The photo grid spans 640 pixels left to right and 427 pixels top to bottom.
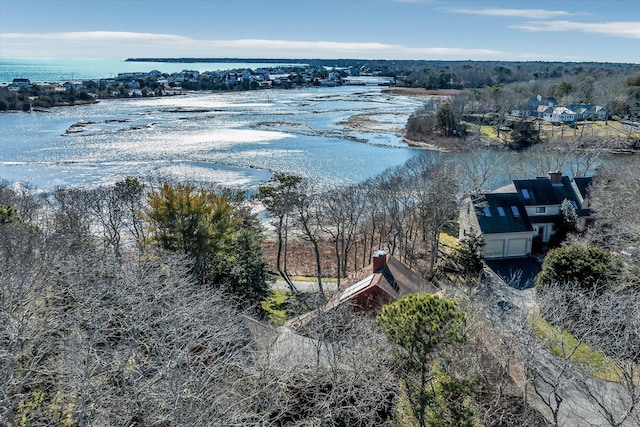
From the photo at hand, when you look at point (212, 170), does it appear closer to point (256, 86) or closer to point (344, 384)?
point (344, 384)

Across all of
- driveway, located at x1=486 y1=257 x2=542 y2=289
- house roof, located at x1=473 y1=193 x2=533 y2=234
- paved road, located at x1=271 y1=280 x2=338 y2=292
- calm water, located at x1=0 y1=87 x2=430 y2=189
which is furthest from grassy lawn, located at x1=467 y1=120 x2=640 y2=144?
paved road, located at x1=271 y1=280 x2=338 y2=292

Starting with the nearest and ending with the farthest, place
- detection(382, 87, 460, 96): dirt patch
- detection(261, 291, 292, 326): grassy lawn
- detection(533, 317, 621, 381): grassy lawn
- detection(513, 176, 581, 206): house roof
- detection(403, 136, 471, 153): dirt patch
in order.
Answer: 1. detection(533, 317, 621, 381): grassy lawn
2. detection(261, 291, 292, 326): grassy lawn
3. detection(513, 176, 581, 206): house roof
4. detection(403, 136, 471, 153): dirt patch
5. detection(382, 87, 460, 96): dirt patch

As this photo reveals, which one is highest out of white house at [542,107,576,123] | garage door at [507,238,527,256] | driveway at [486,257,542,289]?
white house at [542,107,576,123]

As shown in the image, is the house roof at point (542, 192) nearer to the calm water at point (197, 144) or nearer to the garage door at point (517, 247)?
the garage door at point (517, 247)

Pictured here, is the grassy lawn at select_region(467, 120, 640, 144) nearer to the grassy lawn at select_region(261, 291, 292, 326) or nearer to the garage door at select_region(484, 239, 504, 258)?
the garage door at select_region(484, 239, 504, 258)

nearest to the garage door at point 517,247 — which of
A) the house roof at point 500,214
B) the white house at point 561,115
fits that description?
the house roof at point 500,214

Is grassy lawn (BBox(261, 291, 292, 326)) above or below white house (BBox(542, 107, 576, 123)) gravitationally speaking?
below

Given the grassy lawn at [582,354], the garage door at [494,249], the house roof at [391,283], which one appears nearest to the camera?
the grassy lawn at [582,354]
